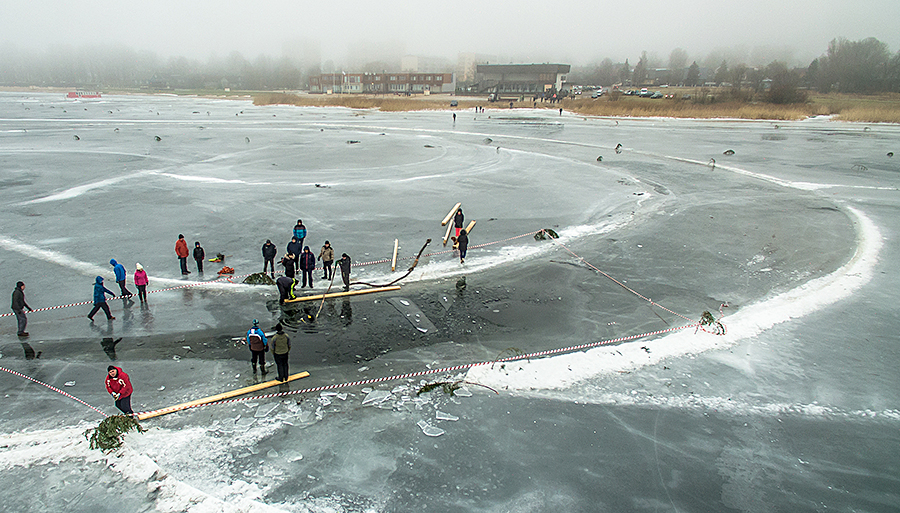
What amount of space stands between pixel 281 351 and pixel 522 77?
112089mm

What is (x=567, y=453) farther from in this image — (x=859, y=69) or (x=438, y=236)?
(x=859, y=69)

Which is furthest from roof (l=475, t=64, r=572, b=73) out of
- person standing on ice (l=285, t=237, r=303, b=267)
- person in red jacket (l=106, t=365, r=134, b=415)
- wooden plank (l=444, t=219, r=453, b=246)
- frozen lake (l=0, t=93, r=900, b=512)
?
person in red jacket (l=106, t=365, r=134, b=415)

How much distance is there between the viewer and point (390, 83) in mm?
136875

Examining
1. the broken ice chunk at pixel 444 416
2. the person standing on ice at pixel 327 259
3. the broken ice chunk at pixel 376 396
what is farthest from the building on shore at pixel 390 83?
the broken ice chunk at pixel 444 416

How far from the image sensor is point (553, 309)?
457 inches

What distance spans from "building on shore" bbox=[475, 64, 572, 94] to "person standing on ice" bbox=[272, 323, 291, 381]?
105 metres

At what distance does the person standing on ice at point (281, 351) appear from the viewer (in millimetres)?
8163

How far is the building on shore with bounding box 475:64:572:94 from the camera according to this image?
350 ft

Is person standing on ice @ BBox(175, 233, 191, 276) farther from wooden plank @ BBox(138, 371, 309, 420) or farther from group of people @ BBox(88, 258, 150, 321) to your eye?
wooden plank @ BBox(138, 371, 309, 420)

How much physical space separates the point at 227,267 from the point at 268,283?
5.65 ft

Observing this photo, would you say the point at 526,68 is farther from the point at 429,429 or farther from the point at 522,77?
the point at 429,429

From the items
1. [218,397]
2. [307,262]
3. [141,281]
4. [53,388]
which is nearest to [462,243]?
[307,262]

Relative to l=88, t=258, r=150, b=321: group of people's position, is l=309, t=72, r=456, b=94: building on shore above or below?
above

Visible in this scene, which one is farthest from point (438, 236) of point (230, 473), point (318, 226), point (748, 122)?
point (748, 122)
